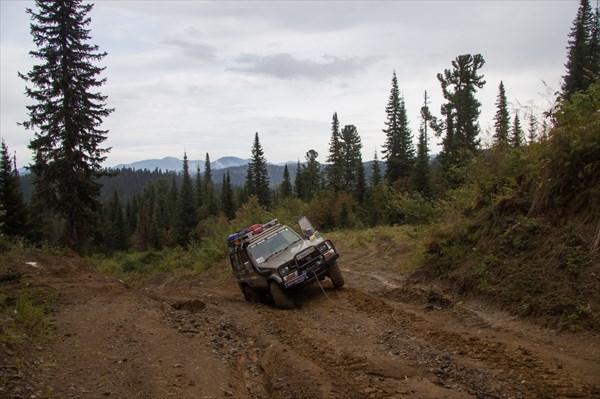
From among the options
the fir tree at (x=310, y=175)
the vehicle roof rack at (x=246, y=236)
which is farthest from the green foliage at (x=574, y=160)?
the fir tree at (x=310, y=175)

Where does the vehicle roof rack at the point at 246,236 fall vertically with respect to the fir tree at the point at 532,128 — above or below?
below

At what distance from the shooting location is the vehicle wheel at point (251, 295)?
1185 centimetres

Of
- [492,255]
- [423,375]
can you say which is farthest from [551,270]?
[423,375]

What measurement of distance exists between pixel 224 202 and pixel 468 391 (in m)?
74.7

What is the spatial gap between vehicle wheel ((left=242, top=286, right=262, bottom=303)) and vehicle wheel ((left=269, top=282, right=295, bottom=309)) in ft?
4.69

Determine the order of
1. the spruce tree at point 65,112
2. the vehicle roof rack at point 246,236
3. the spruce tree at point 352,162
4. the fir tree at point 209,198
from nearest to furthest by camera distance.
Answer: the vehicle roof rack at point 246,236 → the spruce tree at point 65,112 → the spruce tree at point 352,162 → the fir tree at point 209,198

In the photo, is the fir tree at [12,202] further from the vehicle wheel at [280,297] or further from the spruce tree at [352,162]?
the spruce tree at [352,162]

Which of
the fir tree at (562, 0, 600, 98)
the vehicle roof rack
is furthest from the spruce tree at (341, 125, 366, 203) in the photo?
the vehicle roof rack

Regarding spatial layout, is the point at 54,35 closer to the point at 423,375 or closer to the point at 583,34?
the point at 423,375

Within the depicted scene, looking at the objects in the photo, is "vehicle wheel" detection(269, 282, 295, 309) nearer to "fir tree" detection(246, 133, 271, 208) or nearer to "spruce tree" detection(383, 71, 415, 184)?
"spruce tree" detection(383, 71, 415, 184)

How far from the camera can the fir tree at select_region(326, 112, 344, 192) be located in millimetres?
72137

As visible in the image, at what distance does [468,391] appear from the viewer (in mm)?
4719

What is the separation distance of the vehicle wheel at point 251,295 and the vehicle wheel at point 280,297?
56.3 inches

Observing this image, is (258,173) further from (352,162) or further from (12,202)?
(12,202)
